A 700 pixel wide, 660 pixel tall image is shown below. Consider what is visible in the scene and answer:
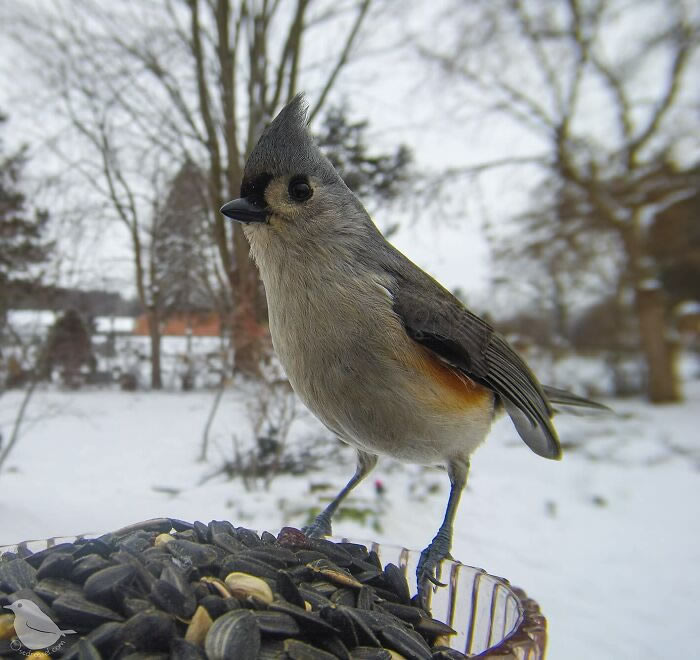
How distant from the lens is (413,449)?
107 cm

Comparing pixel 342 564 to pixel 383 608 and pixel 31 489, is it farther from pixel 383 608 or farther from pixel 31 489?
pixel 31 489

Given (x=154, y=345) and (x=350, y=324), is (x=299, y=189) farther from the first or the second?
(x=154, y=345)

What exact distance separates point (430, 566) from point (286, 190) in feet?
2.54

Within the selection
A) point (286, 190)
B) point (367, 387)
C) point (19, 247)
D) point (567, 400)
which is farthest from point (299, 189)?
point (19, 247)

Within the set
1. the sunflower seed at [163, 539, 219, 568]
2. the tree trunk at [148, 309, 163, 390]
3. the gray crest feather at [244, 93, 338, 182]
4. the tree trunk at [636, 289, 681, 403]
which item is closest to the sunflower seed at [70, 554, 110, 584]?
the sunflower seed at [163, 539, 219, 568]

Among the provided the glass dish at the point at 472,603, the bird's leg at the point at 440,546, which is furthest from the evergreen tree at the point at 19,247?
the bird's leg at the point at 440,546

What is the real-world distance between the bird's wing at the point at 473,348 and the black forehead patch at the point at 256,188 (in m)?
0.31

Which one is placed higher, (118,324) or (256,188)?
(256,188)

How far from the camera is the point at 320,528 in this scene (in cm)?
127

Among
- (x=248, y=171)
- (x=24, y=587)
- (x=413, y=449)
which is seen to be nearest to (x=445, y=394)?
(x=413, y=449)

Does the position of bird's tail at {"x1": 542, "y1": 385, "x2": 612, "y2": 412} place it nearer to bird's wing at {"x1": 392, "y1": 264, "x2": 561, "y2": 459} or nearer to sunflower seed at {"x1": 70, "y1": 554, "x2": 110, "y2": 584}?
bird's wing at {"x1": 392, "y1": 264, "x2": 561, "y2": 459}

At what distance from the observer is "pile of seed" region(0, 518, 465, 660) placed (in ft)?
2.42

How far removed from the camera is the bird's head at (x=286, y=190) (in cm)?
98

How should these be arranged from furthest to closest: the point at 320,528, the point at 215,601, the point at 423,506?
the point at 423,506 < the point at 320,528 < the point at 215,601
